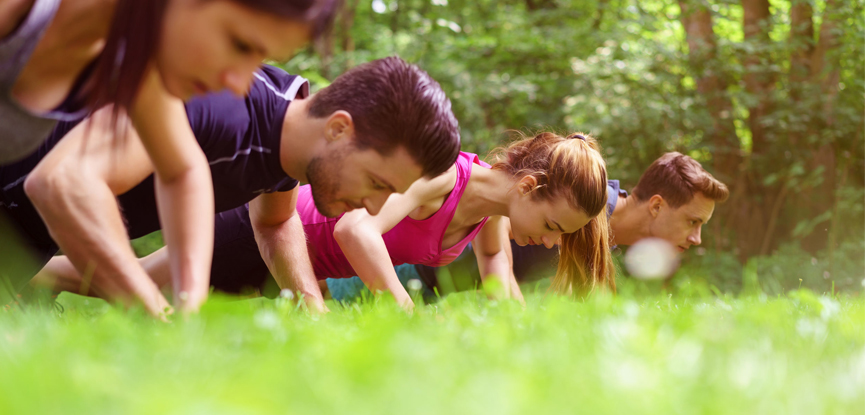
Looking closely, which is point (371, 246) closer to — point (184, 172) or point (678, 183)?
point (184, 172)

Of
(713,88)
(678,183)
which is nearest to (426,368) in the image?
(678,183)

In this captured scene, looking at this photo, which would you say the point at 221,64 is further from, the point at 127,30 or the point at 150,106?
the point at 150,106

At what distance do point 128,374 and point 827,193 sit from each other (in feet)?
30.4

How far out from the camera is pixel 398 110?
2.57 meters

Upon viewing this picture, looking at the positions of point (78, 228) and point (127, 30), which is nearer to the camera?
point (127, 30)

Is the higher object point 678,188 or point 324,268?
point 324,268

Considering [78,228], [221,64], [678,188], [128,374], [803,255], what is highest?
[221,64]

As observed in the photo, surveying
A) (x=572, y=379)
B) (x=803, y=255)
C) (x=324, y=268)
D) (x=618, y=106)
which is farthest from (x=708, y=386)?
(x=803, y=255)

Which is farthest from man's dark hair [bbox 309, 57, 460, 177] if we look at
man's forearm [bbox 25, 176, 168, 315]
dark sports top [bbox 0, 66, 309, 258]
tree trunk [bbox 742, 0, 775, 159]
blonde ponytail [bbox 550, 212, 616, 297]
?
tree trunk [bbox 742, 0, 775, 159]

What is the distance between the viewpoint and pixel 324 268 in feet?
14.3

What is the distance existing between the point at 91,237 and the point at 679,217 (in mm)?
4428

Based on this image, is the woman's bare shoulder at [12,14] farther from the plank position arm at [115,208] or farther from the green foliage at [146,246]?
the green foliage at [146,246]

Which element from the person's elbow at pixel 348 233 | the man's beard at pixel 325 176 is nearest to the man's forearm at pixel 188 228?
the man's beard at pixel 325 176

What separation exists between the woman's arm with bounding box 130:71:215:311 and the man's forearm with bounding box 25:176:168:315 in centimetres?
12
